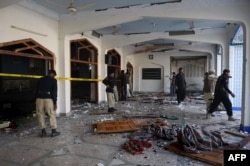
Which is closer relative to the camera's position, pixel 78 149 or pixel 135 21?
pixel 78 149

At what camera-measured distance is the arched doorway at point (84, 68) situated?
9023 mm

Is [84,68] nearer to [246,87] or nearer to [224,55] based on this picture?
[224,55]

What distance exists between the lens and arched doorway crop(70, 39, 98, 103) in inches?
355

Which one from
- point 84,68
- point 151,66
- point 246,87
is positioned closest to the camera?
point 246,87

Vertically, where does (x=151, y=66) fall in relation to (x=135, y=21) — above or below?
below

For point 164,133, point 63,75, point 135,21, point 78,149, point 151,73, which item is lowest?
point 78,149

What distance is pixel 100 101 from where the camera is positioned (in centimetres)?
1096

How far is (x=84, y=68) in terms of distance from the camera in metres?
11.1

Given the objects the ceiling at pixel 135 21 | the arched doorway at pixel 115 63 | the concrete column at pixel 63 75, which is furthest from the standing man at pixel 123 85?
the concrete column at pixel 63 75

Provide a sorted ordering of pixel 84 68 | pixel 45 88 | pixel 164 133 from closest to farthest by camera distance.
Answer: pixel 164 133
pixel 45 88
pixel 84 68

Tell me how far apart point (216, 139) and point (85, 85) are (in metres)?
9.26

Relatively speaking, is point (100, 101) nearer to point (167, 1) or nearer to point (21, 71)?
point (21, 71)

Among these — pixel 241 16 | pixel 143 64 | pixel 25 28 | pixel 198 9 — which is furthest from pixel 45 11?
pixel 143 64

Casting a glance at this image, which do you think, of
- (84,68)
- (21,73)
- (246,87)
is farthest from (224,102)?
(84,68)
